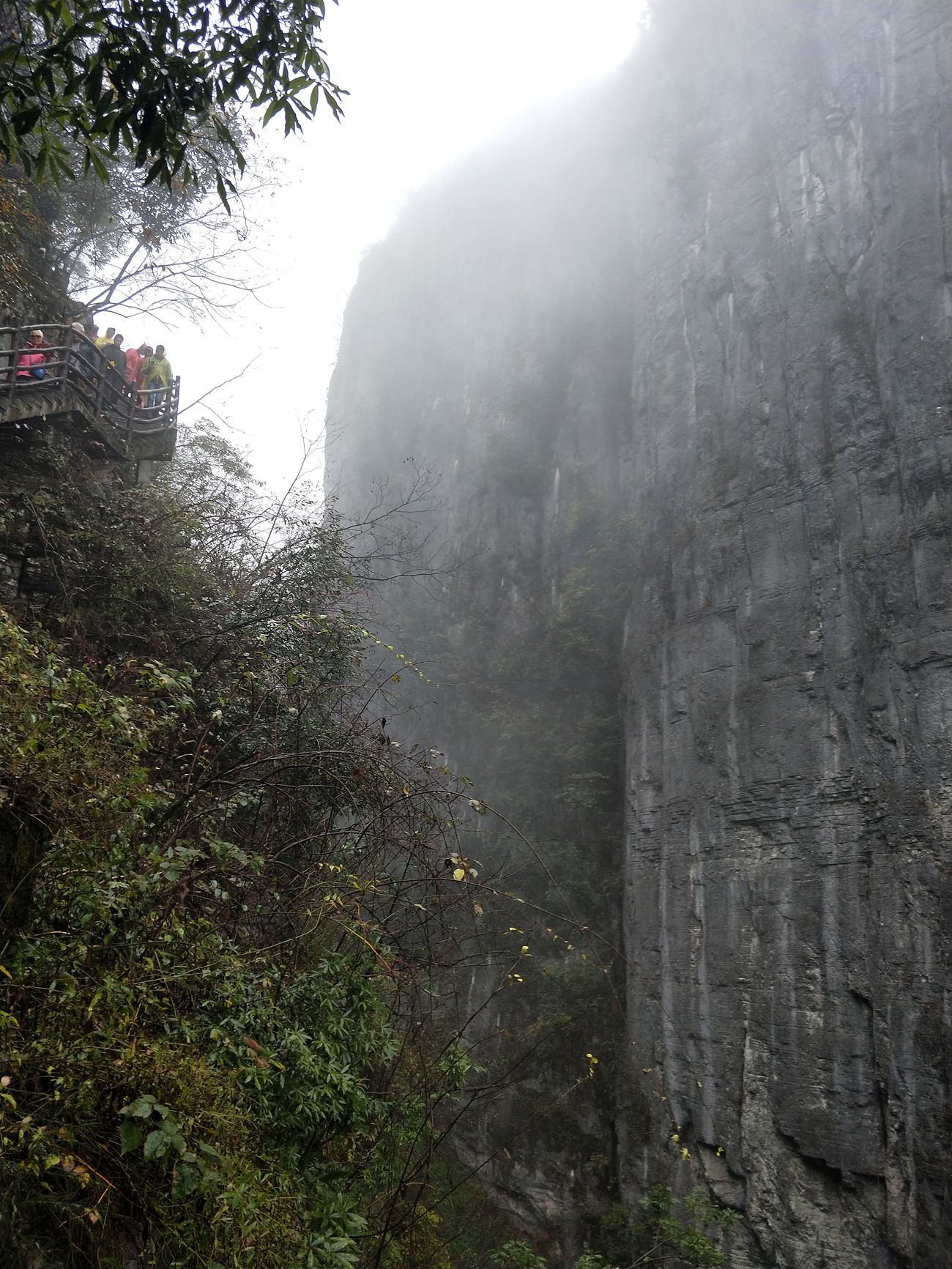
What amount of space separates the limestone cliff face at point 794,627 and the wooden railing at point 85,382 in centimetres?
998

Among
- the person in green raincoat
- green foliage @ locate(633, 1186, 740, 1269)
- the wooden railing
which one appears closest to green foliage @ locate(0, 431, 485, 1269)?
the wooden railing

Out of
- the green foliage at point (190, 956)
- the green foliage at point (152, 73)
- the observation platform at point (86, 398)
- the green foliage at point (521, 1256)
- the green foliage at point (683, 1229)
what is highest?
the observation platform at point (86, 398)

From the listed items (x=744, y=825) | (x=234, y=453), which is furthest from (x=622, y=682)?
(x=234, y=453)

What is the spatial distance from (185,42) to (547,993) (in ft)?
56.0

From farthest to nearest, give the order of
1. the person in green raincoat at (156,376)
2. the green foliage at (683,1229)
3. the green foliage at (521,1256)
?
the person in green raincoat at (156,376) < the green foliage at (683,1229) < the green foliage at (521,1256)

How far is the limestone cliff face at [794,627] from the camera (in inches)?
488

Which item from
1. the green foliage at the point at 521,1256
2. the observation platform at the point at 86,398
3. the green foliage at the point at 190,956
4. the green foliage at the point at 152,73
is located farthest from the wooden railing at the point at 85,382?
the green foliage at the point at 521,1256

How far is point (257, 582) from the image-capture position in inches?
350

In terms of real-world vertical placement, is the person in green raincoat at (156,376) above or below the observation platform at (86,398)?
above

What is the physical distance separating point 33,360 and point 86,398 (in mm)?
570

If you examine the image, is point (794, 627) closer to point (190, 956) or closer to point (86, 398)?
point (86, 398)

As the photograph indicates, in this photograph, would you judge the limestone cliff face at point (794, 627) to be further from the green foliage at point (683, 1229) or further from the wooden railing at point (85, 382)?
the wooden railing at point (85, 382)

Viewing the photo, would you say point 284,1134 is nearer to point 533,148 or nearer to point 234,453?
point 234,453

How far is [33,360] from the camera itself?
8.78 metres
